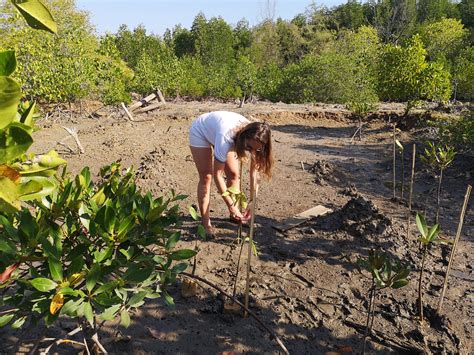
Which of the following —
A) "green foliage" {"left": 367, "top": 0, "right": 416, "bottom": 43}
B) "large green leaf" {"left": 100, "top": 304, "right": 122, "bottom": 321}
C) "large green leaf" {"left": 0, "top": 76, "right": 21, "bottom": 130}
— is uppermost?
"green foliage" {"left": 367, "top": 0, "right": 416, "bottom": 43}

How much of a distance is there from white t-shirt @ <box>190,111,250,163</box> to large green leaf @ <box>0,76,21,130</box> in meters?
2.63

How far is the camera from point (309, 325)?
2.77m

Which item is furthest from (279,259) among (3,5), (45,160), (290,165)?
(3,5)

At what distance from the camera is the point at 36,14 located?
858 millimetres

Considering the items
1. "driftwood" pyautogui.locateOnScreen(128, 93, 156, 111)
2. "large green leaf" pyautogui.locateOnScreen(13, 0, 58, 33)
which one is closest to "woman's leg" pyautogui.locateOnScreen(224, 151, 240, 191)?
"large green leaf" pyautogui.locateOnScreen(13, 0, 58, 33)

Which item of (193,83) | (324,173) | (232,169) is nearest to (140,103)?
(193,83)

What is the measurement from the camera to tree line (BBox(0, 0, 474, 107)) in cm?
971

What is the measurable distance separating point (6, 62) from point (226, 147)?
8.60 ft

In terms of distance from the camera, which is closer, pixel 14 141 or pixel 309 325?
pixel 14 141

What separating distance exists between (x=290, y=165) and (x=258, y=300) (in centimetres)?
419

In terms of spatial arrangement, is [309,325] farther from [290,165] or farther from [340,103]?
[340,103]

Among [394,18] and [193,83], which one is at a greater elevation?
[394,18]

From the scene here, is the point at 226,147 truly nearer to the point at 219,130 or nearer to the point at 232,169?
the point at 219,130

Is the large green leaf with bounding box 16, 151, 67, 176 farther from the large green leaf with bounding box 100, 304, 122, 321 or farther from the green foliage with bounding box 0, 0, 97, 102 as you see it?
the green foliage with bounding box 0, 0, 97, 102
